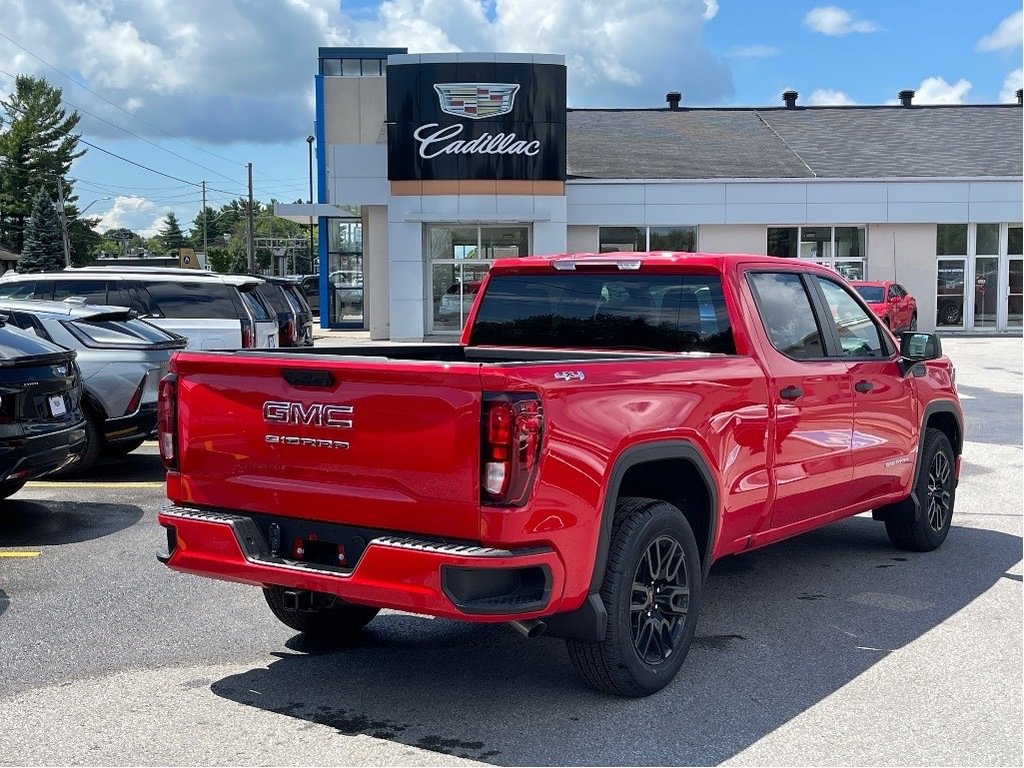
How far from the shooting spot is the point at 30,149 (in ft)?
267

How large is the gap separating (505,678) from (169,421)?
1844 millimetres

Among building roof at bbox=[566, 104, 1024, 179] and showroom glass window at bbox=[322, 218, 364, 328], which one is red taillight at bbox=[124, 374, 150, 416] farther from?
showroom glass window at bbox=[322, 218, 364, 328]

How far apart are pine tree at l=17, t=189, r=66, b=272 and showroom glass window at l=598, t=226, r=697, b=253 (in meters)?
56.5

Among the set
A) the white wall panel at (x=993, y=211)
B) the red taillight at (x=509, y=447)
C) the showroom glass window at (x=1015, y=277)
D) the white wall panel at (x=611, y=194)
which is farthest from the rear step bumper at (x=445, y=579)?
the showroom glass window at (x=1015, y=277)

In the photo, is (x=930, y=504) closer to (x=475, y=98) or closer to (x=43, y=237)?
(x=475, y=98)

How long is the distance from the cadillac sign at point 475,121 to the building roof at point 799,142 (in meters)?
2.37

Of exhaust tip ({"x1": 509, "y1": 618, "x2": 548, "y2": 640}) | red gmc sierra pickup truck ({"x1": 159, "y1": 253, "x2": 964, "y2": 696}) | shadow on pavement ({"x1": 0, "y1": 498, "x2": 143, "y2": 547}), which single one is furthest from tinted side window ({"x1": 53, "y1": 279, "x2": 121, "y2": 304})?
exhaust tip ({"x1": 509, "y1": 618, "x2": 548, "y2": 640})

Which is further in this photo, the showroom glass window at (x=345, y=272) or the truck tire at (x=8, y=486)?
the showroom glass window at (x=345, y=272)

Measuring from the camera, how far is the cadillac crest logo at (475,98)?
29.2 metres

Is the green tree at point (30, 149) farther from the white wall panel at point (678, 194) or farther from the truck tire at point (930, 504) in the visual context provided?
the truck tire at point (930, 504)

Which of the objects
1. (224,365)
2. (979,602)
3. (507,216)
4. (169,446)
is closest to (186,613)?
(169,446)

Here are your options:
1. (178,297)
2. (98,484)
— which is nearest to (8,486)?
(98,484)

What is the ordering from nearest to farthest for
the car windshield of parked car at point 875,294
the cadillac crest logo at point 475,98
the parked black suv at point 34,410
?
the parked black suv at point 34,410
the car windshield of parked car at point 875,294
the cadillac crest logo at point 475,98

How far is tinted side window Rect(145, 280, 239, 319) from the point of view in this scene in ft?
45.3
